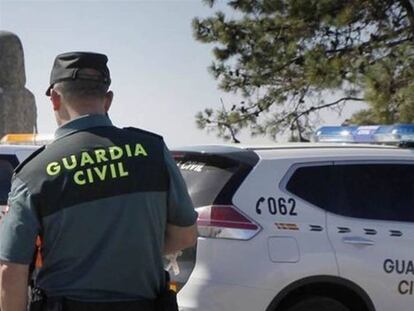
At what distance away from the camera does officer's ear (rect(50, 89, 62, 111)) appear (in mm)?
2243

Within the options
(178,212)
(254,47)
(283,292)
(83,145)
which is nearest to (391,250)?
(283,292)

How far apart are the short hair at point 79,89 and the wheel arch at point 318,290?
2.04 meters

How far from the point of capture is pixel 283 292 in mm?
3871

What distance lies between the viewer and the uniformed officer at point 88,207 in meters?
2.08

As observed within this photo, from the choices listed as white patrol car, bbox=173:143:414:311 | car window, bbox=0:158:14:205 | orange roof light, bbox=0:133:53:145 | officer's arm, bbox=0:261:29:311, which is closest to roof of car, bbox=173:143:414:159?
white patrol car, bbox=173:143:414:311

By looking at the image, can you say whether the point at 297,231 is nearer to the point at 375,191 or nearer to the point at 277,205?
the point at 277,205

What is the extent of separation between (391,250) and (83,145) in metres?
2.55

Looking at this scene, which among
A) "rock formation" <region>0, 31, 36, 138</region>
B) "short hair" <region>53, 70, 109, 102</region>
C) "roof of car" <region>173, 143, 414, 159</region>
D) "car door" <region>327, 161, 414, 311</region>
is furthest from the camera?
"rock formation" <region>0, 31, 36, 138</region>

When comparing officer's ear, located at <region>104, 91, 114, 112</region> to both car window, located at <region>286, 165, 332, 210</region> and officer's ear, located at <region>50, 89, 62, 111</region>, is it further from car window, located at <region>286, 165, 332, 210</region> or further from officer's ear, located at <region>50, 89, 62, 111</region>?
car window, located at <region>286, 165, 332, 210</region>

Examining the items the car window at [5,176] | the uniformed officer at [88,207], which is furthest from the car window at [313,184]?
the car window at [5,176]

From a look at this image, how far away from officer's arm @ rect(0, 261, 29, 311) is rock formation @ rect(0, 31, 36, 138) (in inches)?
528

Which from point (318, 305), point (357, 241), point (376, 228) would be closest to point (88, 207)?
point (318, 305)

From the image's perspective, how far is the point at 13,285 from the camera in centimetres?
207

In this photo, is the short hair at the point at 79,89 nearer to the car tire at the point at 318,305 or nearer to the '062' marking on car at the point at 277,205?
the '062' marking on car at the point at 277,205
